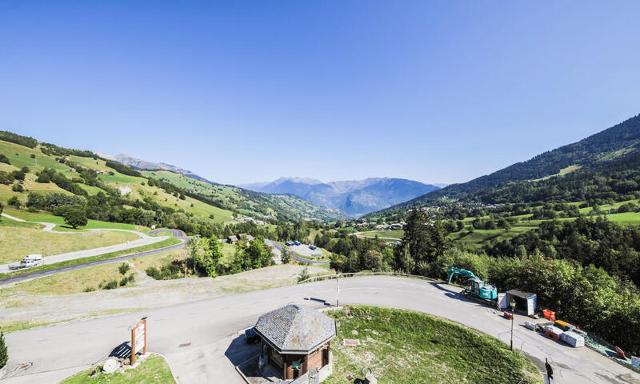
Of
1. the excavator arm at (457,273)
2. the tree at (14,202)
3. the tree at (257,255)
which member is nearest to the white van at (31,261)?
the tree at (257,255)

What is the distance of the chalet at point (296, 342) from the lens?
21.3 metres

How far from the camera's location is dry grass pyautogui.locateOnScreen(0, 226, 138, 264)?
2014 inches

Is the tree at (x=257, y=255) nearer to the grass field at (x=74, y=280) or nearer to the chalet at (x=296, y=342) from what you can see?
the grass field at (x=74, y=280)

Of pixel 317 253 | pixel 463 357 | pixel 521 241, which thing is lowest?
pixel 317 253

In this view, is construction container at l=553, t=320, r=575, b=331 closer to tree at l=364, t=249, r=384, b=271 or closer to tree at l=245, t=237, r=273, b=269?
tree at l=364, t=249, r=384, b=271

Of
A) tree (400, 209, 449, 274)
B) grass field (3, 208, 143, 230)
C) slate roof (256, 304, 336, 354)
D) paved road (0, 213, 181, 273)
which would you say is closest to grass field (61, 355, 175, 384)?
slate roof (256, 304, 336, 354)

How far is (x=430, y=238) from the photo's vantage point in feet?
189

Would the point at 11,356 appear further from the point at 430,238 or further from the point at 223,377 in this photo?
the point at 430,238

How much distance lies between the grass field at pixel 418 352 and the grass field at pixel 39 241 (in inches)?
2456

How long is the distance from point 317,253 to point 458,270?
323 ft

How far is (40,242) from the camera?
5609 centimetres

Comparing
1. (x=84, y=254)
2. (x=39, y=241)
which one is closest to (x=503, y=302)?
(x=84, y=254)

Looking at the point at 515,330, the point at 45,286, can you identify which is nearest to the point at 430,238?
the point at 515,330

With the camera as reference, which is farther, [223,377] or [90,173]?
[90,173]
